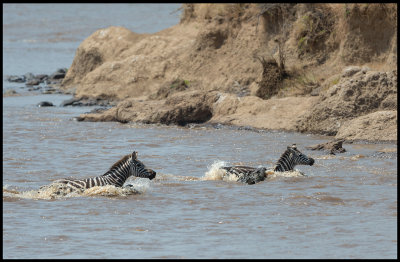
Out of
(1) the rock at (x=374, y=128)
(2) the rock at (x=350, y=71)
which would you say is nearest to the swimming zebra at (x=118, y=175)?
(1) the rock at (x=374, y=128)

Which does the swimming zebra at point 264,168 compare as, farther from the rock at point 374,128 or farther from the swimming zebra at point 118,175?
the rock at point 374,128

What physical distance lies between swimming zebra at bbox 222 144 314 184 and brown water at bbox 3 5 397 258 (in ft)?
0.49

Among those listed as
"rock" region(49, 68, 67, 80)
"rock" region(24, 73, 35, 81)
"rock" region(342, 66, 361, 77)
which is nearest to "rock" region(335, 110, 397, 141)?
"rock" region(342, 66, 361, 77)

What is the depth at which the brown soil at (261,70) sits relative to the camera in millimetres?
17812

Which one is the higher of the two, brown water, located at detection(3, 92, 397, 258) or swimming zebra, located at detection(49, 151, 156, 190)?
swimming zebra, located at detection(49, 151, 156, 190)

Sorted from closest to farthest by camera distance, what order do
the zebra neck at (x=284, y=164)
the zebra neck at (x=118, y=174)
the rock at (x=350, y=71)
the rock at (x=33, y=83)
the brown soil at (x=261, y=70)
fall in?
the zebra neck at (x=118, y=174) < the zebra neck at (x=284, y=164) < the brown soil at (x=261, y=70) < the rock at (x=350, y=71) < the rock at (x=33, y=83)

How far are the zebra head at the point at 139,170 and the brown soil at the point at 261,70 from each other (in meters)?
6.03

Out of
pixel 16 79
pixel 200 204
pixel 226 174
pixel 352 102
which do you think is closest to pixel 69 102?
pixel 16 79

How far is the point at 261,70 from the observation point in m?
22.6

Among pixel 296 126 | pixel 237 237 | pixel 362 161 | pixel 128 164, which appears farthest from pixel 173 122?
pixel 237 237

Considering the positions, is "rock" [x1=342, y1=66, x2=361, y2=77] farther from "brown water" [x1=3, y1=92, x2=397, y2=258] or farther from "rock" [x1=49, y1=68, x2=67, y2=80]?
"rock" [x1=49, y1=68, x2=67, y2=80]

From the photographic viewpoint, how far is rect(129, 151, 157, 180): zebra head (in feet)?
38.4

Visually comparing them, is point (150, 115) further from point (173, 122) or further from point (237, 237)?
point (237, 237)

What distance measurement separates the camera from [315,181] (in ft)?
41.5
